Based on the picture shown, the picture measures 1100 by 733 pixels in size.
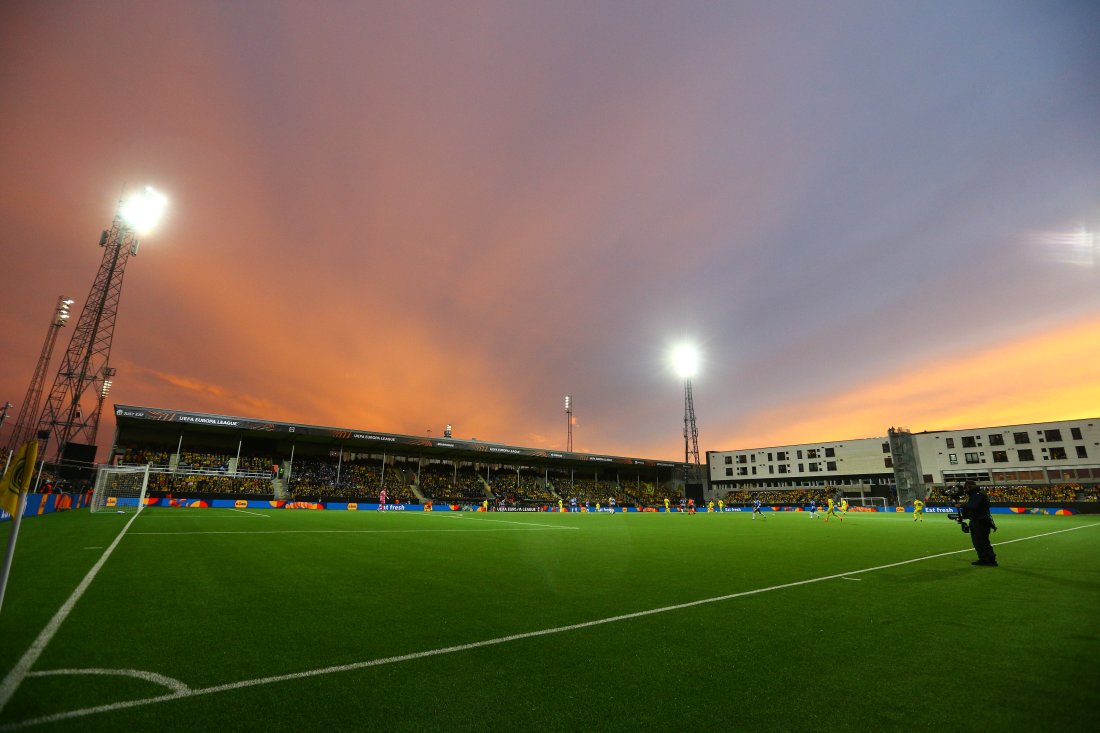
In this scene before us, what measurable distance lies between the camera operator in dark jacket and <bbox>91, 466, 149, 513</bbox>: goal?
4031 centimetres

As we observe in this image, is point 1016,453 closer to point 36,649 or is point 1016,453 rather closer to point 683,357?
point 683,357

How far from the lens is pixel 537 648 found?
4.64m

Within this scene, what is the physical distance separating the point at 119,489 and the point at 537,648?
4507 cm

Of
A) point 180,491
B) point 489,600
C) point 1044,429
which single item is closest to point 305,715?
point 489,600

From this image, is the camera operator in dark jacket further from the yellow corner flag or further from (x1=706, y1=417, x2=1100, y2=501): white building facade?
(x1=706, y1=417, x2=1100, y2=501): white building facade

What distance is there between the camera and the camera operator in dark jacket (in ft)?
33.6

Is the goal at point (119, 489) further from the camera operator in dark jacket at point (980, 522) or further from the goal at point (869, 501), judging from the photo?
the goal at point (869, 501)

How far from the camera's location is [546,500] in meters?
63.0

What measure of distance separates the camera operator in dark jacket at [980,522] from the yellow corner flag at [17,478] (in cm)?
1569

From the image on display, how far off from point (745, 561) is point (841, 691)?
8202 millimetres

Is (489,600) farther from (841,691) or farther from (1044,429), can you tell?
(1044,429)

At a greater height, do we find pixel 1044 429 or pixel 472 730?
pixel 1044 429

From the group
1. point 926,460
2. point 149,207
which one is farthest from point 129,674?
point 926,460

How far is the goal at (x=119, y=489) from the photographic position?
95.3ft
